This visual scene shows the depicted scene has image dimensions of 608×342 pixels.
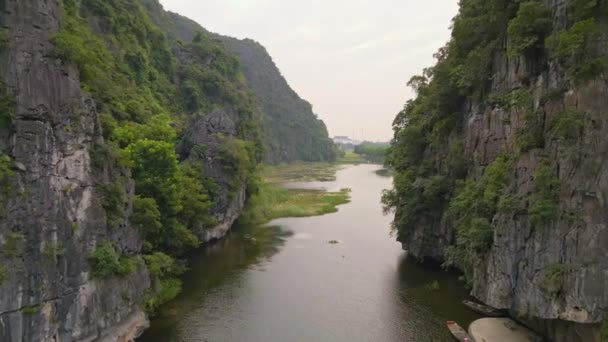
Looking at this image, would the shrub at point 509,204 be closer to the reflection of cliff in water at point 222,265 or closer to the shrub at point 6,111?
the reflection of cliff in water at point 222,265

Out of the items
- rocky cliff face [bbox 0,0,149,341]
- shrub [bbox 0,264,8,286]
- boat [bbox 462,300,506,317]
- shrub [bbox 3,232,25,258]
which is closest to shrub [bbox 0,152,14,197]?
rocky cliff face [bbox 0,0,149,341]

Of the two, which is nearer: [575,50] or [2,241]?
[2,241]

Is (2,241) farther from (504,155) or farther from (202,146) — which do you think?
(202,146)

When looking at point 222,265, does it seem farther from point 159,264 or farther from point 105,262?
point 105,262

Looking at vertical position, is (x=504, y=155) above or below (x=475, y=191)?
above

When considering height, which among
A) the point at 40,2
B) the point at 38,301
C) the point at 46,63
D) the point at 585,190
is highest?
the point at 40,2

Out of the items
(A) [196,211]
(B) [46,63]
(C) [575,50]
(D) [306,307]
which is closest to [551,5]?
(C) [575,50]

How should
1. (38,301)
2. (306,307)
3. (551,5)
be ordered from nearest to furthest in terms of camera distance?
(38,301), (551,5), (306,307)
